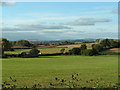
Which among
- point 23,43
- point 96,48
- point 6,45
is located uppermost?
point 23,43

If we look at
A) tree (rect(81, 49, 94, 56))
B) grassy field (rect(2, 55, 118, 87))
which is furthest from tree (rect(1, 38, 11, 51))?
grassy field (rect(2, 55, 118, 87))

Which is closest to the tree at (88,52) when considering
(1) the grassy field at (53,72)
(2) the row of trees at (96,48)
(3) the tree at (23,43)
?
(2) the row of trees at (96,48)

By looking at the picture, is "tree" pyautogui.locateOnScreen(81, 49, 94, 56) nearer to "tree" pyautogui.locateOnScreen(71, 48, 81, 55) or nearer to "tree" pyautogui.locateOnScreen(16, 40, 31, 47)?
"tree" pyautogui.locateOnScreen(71, 48, 81, 55)

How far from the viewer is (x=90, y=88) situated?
934 centimetres

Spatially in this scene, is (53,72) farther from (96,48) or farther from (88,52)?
(96,48)

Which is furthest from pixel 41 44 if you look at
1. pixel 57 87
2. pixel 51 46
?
pixel 57 87

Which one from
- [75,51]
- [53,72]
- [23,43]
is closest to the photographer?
[53,72]

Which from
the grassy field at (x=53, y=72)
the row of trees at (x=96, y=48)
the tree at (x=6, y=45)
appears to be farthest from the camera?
the row of trees at (x=96, y=48)

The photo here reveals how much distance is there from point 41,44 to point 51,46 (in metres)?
2.83

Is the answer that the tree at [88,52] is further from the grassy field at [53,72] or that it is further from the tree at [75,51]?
the grassy field at [53,72]

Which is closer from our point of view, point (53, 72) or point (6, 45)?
point (53, 72)

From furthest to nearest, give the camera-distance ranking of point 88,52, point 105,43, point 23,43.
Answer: point 105,43, point 88,52, point 23,43

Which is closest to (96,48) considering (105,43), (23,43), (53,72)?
(105,43)

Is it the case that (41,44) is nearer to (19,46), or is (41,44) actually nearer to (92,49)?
(19,46)
